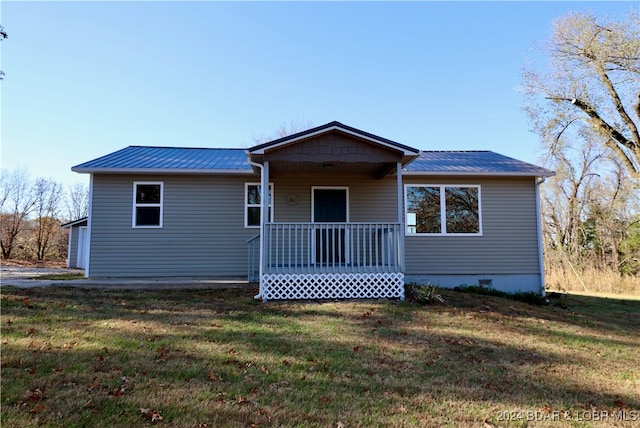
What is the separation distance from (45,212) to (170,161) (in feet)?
73.7

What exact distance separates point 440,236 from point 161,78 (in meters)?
11.5

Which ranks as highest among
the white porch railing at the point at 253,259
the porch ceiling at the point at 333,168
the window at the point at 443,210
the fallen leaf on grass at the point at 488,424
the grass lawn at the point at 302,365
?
the porch ceiling at the point at 333,168

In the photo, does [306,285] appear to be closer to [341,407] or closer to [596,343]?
[341,407]

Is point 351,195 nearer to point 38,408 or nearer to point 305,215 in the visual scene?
point 305,215

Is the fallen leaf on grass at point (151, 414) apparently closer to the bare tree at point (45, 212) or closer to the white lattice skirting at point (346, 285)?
the white lattice skirting at point (346, 285)

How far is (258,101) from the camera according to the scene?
839 inches

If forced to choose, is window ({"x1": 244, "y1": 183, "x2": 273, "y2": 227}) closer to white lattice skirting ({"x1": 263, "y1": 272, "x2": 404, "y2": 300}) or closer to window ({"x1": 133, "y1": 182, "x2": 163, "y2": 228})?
window ({"x1": 133, "y1": 182, "x2": 163, "y2": 228})

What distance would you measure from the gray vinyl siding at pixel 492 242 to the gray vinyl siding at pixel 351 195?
2.32 feet

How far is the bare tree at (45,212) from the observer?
82.0ft

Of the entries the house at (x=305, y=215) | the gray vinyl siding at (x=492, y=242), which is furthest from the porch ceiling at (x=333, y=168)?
the gray vinyl siding at (x=492, y=242)

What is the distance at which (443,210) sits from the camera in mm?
9969

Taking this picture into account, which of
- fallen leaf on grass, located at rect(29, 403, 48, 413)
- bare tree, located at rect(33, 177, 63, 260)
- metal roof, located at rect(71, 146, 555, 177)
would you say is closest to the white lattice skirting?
metal roof, located at rect(71, 146, 555, 177)

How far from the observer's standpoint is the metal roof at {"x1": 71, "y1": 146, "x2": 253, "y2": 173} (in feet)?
30.7

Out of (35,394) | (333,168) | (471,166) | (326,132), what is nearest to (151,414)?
(35,394)
